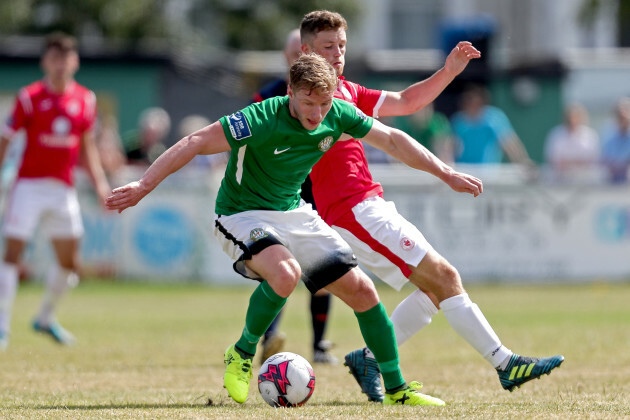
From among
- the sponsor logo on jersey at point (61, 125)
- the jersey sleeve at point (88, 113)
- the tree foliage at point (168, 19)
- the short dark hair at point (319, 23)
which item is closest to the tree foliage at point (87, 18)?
the tree foliage at point (168, 19)

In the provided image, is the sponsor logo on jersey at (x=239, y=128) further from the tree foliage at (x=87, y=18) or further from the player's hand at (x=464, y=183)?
the tree foliage at (x=87, y=18)

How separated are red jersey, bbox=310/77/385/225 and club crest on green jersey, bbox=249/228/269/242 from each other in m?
0.66

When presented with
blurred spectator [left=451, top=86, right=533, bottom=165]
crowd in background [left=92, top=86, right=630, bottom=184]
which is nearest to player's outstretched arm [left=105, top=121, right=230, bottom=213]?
crowd in background [left=92, top=86, right=630, bottom=184]

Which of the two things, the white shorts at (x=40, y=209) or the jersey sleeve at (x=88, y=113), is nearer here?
the white shorts at (x=40, y=209)

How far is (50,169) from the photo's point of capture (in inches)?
448

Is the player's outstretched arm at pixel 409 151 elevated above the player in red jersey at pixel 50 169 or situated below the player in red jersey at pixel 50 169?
above

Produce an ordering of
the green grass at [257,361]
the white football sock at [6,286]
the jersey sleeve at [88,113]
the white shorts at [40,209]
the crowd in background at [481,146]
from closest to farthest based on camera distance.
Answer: the green grass at [257,361] → the white football sock at [6,286] → the white shorts at [40,209] → the jersey sleeve at [88,113] → the crowd in background at [481,146]

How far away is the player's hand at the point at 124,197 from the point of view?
20.3 feet

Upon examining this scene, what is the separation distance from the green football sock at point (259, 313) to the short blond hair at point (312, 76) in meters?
1.15

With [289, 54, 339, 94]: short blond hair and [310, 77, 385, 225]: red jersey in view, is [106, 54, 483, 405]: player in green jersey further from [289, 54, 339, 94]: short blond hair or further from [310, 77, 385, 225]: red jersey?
[310, 77, 385, 225]: red jersey

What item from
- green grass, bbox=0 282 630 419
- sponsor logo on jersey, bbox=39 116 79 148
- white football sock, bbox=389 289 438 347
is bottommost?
green grass, bbox=0 282 630 419

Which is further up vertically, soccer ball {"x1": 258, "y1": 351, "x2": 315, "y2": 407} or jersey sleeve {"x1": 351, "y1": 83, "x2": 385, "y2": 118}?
jersey sleeve {"x1": 351, "y1": 83, "x2": 385, "y2": 118}

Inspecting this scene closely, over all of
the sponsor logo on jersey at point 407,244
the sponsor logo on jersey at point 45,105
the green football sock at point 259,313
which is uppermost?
the sponsor logo on jersey at point 45,105

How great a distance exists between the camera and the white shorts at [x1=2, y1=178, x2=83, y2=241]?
11320 millimetres
